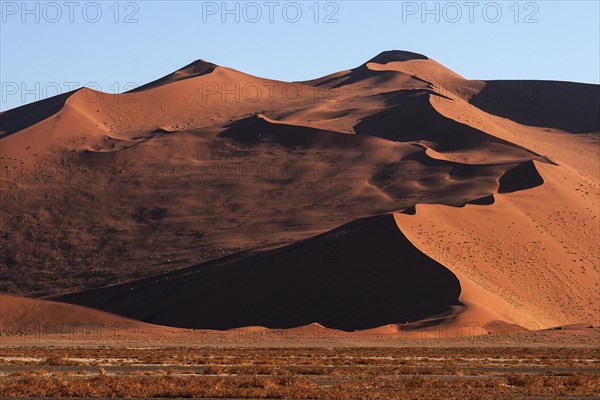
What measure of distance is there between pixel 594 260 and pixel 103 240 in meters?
37.3

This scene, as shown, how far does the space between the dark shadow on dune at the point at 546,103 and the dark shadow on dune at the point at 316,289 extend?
71.3 meters

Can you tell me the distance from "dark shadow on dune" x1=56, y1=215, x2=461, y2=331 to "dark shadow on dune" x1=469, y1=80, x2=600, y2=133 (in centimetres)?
7131

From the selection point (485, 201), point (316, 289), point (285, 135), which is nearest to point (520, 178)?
point (485, 201)

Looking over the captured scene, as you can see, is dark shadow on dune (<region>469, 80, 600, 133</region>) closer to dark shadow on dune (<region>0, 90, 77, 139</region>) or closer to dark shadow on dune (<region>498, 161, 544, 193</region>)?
dark shadow on dune (<region>498, 161, 544, 193</region>)

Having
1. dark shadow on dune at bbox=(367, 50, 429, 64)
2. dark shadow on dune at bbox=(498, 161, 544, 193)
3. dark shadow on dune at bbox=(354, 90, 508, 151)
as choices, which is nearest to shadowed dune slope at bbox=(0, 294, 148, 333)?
dark shadow on dune at bbox=(498, 161, 544, 193)

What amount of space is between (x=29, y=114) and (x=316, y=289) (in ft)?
233

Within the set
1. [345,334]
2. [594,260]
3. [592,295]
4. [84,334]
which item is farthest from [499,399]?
[594,260]

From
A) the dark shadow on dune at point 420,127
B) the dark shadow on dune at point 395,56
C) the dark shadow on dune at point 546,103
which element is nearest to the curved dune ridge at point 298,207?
the dark shadow on dune at point 420,127

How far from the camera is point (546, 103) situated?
14638 cm

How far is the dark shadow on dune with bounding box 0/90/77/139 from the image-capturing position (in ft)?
395

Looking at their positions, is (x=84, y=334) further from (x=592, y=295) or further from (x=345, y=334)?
(x=592, y=295)

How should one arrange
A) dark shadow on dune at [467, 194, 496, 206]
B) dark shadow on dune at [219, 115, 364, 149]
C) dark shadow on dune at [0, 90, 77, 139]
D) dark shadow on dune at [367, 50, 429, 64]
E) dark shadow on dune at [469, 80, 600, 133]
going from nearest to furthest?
1. dark shadow on dune at [467, 194, 496, 206]
2. dark shadow on dune at [219, 115, 364, 149]
3. dark shadow on dune at [0, 90, 77, 139]
4. dark shadow on dune at [469, 80, 600, 133]
5. dark shadow on dune at [367, 50, 429, 64]

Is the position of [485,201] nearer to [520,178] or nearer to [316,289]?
[520,178]

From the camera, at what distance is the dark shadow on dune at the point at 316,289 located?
2499 inches
